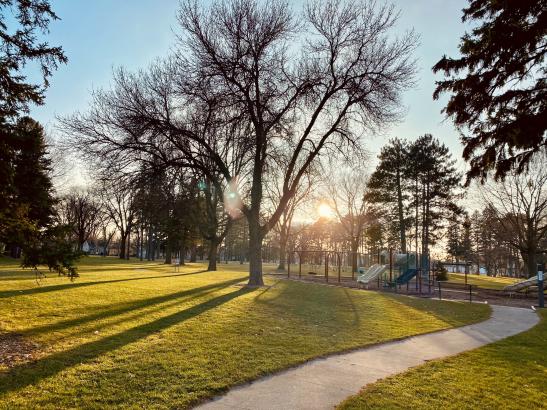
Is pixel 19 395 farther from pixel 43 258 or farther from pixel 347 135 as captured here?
pixel 347 135

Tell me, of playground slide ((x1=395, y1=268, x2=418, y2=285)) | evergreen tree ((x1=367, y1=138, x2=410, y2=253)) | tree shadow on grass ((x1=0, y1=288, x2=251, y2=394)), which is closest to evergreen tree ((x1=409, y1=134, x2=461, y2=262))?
evergreen tree ((x1=367, y1=138, x2=410, y2=253))

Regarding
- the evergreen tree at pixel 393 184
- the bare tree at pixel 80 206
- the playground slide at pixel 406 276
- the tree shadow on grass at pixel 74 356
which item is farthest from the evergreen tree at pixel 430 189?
the bare tree at pixel 80 206

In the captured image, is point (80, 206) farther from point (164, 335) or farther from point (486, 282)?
point (164, 335)

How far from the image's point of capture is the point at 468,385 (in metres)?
5.55

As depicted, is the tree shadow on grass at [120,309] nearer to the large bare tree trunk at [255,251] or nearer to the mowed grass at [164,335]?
the mowed grass at [164,335]

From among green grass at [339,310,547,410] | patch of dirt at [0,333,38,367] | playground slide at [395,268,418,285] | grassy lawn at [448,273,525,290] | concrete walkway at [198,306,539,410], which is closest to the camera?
concrete walkway at [198,306,539,410]

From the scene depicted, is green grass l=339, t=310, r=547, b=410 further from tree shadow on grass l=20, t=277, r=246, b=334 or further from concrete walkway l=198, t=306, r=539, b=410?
tree shadow on grass l=20, t=277, r=246, b=334

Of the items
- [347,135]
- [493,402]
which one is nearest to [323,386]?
[493,402]

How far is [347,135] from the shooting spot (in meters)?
19.2

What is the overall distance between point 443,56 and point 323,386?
881cm

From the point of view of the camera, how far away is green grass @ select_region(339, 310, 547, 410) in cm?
477

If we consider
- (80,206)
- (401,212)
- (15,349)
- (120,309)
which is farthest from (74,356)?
(80,206)

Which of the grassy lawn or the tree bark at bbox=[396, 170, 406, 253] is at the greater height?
the tree bark at bbox=[396, 170, 406, 253]

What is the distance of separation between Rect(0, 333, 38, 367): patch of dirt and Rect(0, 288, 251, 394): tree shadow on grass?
0.83 ft
